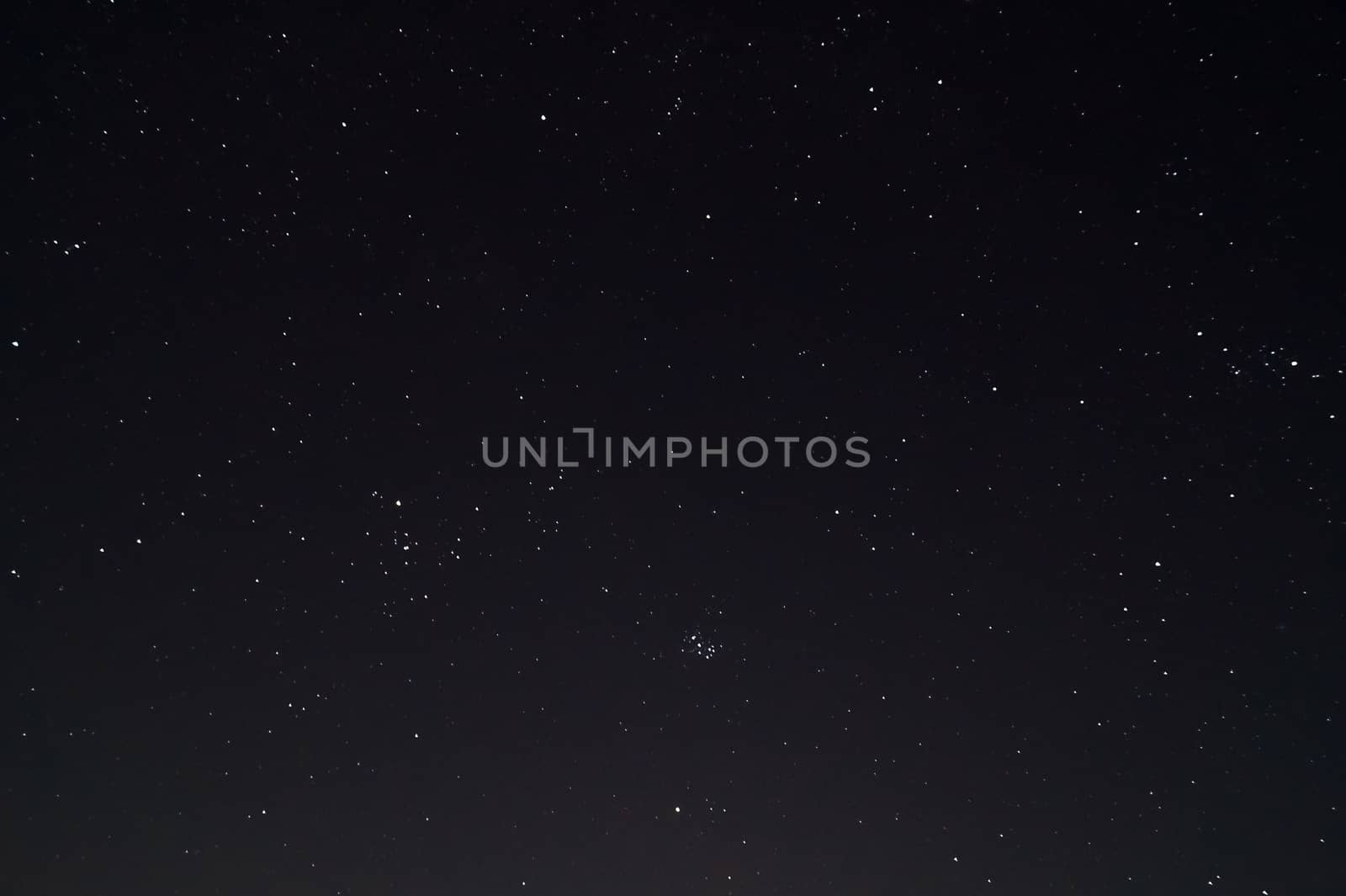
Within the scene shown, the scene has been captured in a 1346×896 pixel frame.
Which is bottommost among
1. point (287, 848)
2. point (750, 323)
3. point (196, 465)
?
point (287, 848)

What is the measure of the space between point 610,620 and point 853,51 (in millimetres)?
410

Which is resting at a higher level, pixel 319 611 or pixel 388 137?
pixel 388 137

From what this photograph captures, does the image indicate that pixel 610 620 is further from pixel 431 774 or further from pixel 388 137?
pixel 388 137

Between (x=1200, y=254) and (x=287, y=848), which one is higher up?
(x=1200, y=254)

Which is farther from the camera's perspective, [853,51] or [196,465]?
[196,465]

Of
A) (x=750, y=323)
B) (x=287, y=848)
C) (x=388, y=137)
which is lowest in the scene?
(x=287, y=848)

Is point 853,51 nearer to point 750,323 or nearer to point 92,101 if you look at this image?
point 750,323

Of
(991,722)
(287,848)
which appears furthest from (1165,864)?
(287,848)

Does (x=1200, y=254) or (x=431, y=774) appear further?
(x=431, y=774)

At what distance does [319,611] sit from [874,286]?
18.1 inches

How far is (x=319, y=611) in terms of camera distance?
0.65m

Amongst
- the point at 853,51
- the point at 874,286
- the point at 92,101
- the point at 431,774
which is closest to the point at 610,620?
the point at 431,774

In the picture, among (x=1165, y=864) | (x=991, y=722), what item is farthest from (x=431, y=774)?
(x=1165, y=864)

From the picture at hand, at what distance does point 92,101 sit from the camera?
0.60 m
